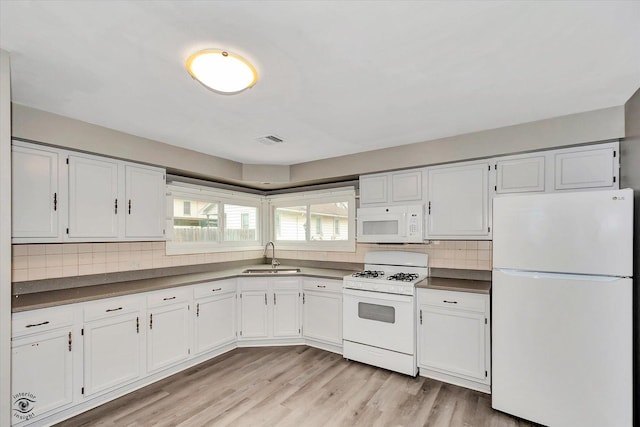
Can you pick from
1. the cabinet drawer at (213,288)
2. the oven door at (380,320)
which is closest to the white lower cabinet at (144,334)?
the cabinet drawer at (213,288)

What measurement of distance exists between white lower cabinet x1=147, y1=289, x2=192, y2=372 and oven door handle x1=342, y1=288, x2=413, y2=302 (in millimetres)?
1751

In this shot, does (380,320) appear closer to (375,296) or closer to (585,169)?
(375,296)

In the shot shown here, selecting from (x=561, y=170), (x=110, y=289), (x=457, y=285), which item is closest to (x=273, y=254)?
(x=110, y=289)

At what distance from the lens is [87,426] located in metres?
2.31

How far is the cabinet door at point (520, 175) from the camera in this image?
9.12ft

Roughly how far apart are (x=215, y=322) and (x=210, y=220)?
1.41 metres

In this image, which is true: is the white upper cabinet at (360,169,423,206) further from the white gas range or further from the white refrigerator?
the white refrigerator

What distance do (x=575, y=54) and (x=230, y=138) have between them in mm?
2728

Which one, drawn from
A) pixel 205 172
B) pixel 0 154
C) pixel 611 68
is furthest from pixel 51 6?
pixel 611 68

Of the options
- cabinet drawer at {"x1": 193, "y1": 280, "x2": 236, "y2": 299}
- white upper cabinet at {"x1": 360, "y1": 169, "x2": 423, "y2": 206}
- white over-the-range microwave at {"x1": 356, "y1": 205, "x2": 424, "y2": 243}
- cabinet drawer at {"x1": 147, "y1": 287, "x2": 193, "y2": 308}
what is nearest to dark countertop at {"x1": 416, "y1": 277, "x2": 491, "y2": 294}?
white over-the-range microwave at {"x1": 356, "y1": 205, "x2": 424, "y2": 243}

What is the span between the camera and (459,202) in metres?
3.22

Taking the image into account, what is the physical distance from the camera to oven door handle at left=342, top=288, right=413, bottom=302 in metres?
3.13

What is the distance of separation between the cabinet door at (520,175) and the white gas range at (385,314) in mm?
1160

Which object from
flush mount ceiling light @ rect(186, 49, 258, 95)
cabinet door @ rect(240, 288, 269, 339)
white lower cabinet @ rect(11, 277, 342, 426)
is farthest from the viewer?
cabinet door @ rect(240, 288, 269, 339)
